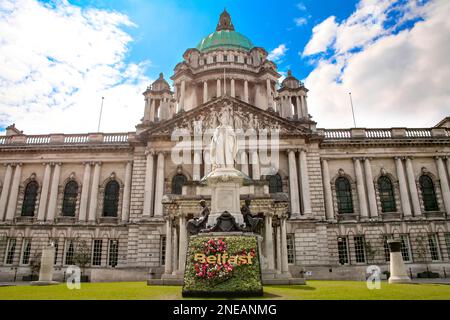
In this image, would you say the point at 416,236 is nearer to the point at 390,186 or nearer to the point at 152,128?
the point at 390,186

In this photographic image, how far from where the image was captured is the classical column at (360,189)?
3328 centimetres

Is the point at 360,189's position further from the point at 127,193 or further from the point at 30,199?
the point at 30,199

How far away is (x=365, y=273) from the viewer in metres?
24.9

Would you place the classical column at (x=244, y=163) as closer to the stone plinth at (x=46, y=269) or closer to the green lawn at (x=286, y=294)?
the stone plinth at (x=46, y=269)

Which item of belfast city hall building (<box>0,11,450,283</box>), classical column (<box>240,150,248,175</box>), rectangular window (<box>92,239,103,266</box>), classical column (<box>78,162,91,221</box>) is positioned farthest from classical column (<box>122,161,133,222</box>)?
classical column (<box>240,150,248,175</box>)

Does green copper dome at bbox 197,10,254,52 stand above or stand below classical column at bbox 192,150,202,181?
above

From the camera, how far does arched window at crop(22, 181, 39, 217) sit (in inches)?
1382

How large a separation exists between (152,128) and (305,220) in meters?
17.1

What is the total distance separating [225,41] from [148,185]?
105 feet

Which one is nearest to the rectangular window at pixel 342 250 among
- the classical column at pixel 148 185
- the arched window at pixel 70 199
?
the classical column at pixel 148 185

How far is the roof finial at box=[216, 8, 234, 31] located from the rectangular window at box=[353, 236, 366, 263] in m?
44.0

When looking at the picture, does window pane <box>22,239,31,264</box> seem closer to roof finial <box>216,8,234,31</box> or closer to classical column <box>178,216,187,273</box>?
classical column <box>178,216,187,273</box>

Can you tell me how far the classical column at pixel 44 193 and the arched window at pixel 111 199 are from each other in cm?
616
